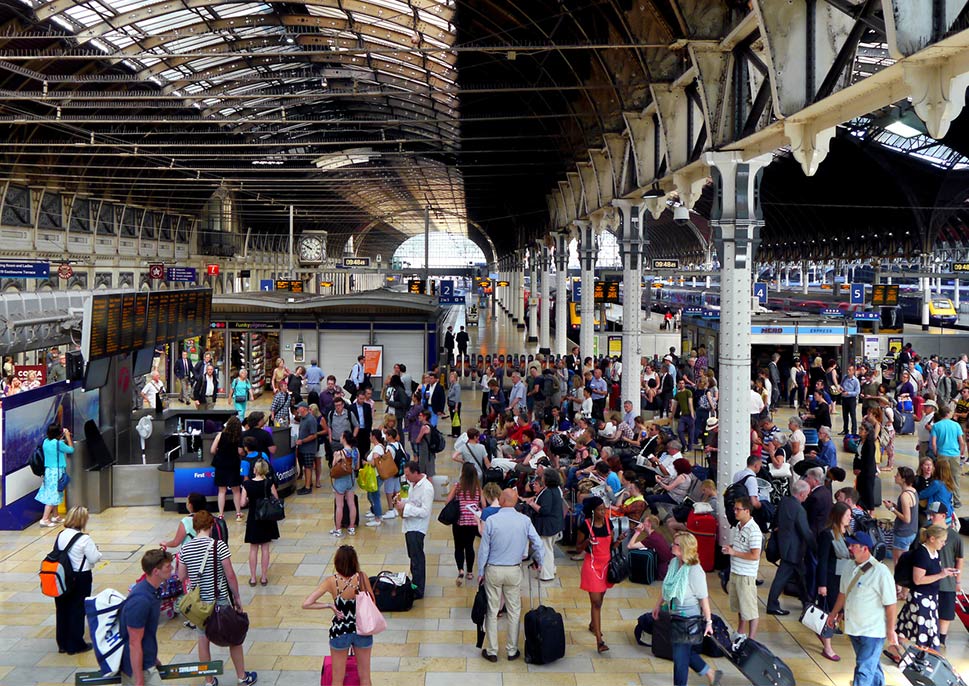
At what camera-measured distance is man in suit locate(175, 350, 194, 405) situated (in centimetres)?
2292

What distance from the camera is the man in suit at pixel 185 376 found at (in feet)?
75.2

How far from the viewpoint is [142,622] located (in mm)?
6320

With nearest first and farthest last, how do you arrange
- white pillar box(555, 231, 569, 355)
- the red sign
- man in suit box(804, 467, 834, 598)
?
man in suit box(804, 467, 834, 598) → the red sign → white pillar box(555, 231, 569, 355)

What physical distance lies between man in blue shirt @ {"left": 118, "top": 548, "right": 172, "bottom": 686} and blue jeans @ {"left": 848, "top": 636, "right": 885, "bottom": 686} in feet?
16.4

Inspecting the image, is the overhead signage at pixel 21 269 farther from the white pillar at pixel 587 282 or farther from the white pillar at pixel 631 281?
the white pillar at pixel 631 281

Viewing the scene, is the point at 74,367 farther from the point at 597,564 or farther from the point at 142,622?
the point at 597,564

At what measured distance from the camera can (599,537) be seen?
25.9ft

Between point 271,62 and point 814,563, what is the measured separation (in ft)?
90.5

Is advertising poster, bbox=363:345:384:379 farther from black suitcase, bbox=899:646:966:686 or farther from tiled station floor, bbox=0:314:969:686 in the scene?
black suitcase, bbox=899:646:966:686

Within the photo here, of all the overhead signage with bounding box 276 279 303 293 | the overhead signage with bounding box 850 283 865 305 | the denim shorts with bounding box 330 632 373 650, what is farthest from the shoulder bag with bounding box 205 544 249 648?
the overhead signage with bounding box 276 279 303 293

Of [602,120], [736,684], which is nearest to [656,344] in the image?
[602,120]

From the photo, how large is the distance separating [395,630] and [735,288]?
5.92 m

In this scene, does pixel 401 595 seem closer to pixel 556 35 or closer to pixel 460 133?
pixel 556 35

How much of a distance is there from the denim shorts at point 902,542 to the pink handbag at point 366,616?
5.64m
